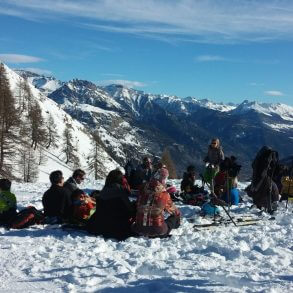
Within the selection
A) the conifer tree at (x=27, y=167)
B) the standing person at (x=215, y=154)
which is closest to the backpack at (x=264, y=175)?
the standing person at (x=215, y=154)

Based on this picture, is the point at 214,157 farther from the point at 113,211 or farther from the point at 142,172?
the point at 113,211

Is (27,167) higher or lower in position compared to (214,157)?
lower

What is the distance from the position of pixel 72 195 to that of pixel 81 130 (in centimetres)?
15453

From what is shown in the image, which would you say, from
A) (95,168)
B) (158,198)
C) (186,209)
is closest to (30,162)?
(95,168)

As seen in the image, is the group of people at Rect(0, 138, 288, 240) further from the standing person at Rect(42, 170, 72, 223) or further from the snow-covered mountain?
the snow-covered mountain

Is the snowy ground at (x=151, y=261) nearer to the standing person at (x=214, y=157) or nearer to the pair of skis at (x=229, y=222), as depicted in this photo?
the pair of skis at (x=229, y=222)

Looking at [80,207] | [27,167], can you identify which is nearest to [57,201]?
[80,207]

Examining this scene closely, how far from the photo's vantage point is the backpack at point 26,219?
12.1 metres

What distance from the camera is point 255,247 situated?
1007cm

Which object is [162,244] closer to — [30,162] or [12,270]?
[12,270]

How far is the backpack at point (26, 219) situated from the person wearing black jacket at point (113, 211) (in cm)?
197

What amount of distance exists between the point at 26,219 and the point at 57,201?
3.17ft

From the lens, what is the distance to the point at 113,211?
11188 millimetres

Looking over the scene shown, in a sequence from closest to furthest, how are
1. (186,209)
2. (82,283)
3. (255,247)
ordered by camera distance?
(82,283)
(255,247)
(186,209)
